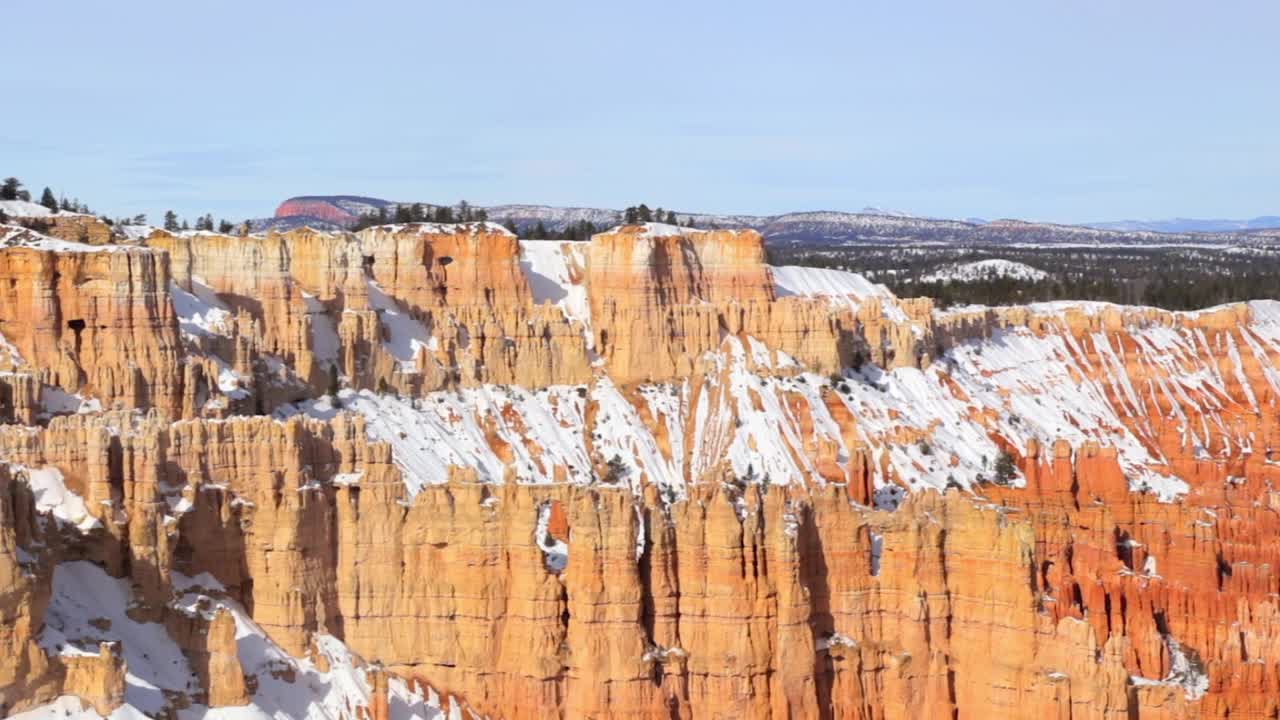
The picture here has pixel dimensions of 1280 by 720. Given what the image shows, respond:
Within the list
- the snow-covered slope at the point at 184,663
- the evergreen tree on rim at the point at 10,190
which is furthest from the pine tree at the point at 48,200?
the snow-covered slope at the point at 184,663

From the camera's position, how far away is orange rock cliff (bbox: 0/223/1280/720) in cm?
6094

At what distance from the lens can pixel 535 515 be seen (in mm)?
65250

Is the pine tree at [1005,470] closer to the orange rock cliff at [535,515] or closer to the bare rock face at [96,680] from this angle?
the orange rock cliff at [535,515]

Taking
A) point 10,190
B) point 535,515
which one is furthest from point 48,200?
point 535,515

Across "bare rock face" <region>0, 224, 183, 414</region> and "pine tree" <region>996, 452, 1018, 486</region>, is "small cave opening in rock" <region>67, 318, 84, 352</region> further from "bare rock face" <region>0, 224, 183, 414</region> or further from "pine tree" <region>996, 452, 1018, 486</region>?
"pine tree" <region>996, 452, 1018, 486</region>

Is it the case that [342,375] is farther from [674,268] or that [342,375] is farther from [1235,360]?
[1235,360]

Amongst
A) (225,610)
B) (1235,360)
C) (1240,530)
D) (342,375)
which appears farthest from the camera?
(1235,360)

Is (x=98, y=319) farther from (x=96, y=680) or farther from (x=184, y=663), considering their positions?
(x=96, y=680)

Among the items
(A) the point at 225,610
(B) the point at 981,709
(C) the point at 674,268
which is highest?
(C) the point at 674,268

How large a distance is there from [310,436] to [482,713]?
1018 centimetres

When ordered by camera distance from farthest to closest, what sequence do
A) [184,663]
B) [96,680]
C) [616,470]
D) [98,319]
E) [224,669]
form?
[616,470] → [98,319] → [184,663] → [224,669] → [96,680]

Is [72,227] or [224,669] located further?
[72,227]

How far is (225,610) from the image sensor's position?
194 ft

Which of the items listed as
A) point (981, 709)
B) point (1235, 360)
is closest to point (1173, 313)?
point (1235, 360)
